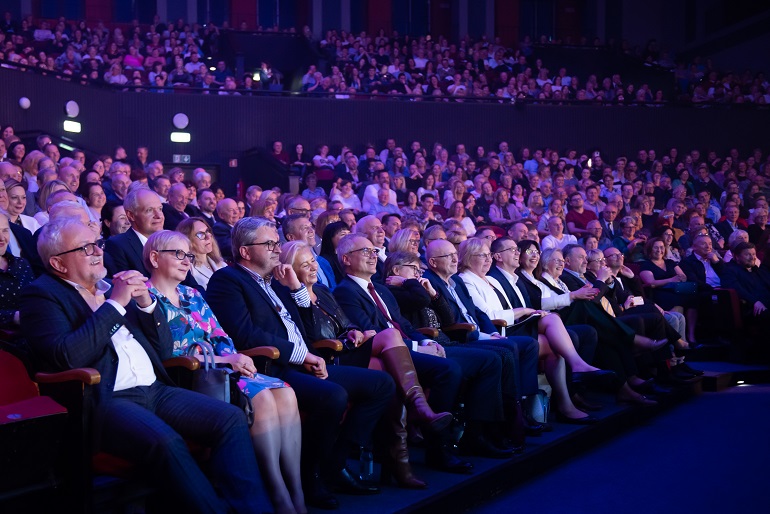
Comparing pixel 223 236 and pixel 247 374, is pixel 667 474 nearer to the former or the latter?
pixel 247 374

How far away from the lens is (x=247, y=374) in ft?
9.57

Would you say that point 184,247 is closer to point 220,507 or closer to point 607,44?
point 220,507

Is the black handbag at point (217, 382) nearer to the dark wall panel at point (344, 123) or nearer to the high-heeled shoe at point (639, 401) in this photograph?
the high-heeled shoe at point (639, 401)

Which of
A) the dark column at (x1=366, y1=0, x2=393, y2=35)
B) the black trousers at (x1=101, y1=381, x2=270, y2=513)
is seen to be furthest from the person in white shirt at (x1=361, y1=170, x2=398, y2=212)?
the dark column at (x1=366, y1=0, x2=393, y2=35)

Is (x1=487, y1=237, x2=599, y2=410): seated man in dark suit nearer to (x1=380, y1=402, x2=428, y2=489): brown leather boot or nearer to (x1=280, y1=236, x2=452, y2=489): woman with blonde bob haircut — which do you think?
(x1=280, y1=236, x2=452, y2=489): woman with blonde bob haircut

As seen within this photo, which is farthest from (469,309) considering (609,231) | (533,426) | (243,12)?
(243,12)

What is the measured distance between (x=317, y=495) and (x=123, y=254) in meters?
1.51

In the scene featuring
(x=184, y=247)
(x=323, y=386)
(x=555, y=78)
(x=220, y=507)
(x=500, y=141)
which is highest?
(x=555, y=78)

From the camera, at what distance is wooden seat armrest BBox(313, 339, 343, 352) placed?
136 inches

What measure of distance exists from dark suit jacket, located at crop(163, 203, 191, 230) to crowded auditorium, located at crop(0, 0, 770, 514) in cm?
2

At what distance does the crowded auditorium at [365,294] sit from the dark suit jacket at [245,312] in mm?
12

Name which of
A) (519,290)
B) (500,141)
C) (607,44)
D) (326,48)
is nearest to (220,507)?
(519,290)

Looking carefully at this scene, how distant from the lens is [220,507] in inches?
96.1

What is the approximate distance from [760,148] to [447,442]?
11.3 meters
